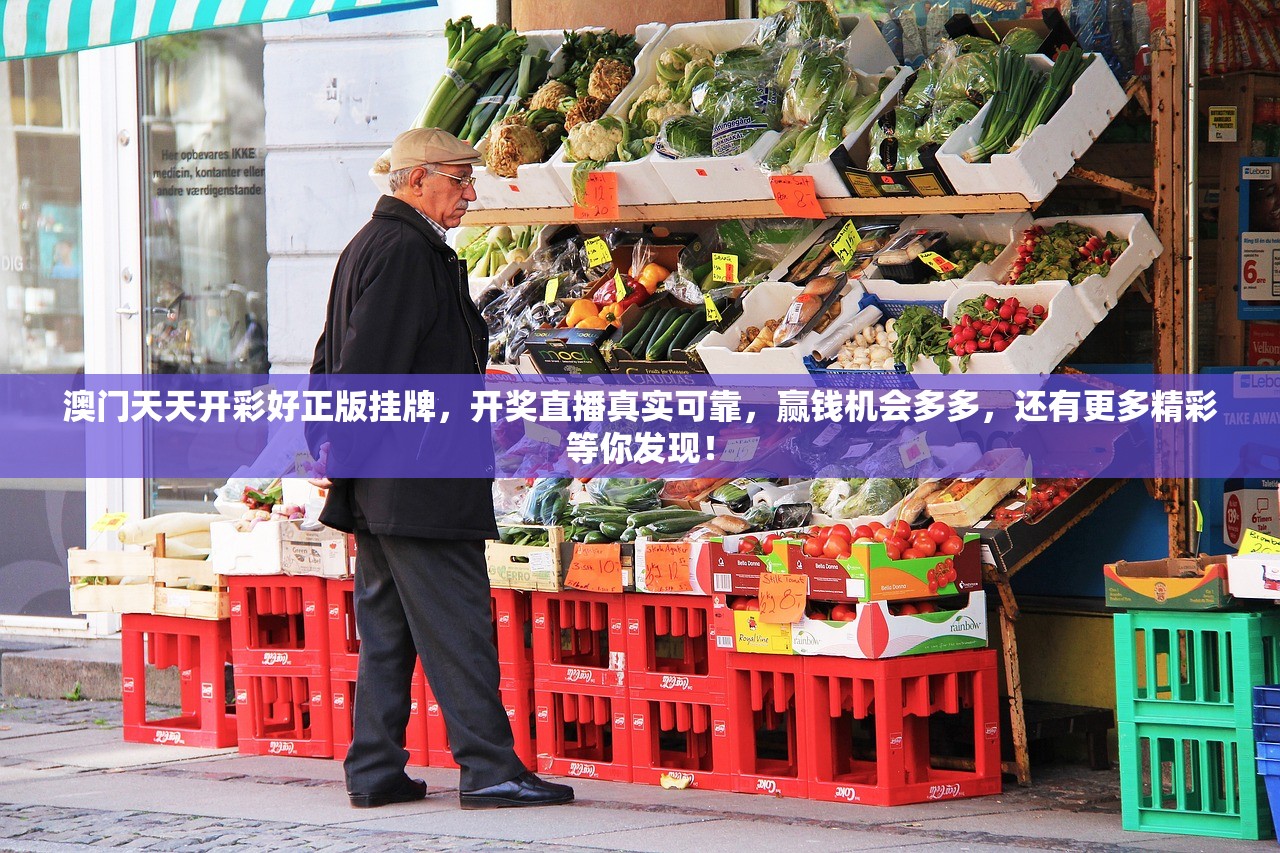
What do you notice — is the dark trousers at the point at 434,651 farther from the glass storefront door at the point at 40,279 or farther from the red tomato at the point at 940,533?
the glass storefront door at the point at 40,279

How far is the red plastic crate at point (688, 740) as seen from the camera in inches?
259

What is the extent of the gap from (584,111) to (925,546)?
8.60 feet

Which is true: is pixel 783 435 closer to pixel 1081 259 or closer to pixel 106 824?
pixel 1081 259

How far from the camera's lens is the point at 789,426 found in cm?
751

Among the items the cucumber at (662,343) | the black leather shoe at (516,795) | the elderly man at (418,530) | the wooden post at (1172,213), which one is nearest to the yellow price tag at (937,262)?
the wooden post at (1172,213)

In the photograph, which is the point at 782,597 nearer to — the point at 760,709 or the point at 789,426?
the point at 760,709

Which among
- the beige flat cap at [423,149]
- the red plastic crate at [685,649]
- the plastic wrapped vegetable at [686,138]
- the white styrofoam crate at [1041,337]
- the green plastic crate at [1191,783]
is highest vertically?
the plastic wrapped vegetable at [686,138]

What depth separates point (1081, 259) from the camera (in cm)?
667

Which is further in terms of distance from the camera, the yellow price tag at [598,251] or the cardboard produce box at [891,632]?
the yellow price tag at [598,251]

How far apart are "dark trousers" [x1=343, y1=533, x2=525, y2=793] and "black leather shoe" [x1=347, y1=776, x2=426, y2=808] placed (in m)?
0.03

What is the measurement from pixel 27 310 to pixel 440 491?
5.36 m

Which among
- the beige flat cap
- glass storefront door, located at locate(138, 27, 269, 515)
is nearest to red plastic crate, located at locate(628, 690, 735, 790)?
the beige flat cap

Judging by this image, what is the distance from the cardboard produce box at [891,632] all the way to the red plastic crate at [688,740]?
0.50 metres

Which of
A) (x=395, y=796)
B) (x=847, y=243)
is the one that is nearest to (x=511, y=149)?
(x=847, y=243)
